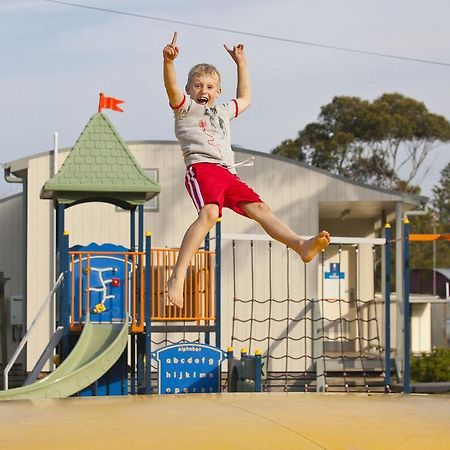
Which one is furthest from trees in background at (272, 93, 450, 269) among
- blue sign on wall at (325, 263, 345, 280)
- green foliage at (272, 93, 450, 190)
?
blue sign on wall at (325, 263, 345, 280)

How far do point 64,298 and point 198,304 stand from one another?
1.86 m

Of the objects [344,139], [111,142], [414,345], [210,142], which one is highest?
[344,139]

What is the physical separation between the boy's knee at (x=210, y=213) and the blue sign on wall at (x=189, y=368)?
8575 millimetres

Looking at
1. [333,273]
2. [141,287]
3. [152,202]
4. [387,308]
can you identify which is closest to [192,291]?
[141,287]

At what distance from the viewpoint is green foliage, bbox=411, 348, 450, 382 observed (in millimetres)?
23484

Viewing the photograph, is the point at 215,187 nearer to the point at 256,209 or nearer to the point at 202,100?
the point at 256,209

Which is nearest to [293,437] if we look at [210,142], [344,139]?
[210,142]

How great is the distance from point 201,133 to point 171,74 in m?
0.42

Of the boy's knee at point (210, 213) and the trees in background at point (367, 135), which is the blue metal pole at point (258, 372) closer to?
the boy's knee at point (210, 213)

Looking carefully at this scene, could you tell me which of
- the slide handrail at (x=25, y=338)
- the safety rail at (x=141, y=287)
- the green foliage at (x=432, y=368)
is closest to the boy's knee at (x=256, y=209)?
the slide handrail at (x=25, y=338)

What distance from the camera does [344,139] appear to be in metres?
52.2

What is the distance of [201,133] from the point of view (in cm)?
620

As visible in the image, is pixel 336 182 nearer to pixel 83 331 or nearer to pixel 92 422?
pixel 83 331

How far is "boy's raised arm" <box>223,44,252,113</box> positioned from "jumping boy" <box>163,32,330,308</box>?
0.74 feet
